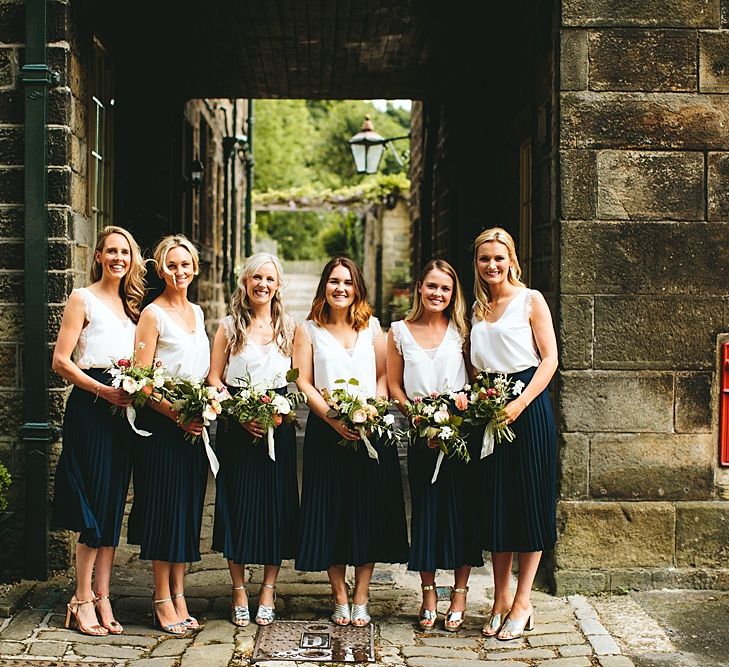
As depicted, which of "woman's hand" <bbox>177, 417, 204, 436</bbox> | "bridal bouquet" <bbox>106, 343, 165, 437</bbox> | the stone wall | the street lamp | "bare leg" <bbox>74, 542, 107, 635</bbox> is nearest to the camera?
"bridal bouquet" <bbox>106, 343, 165, 437</bbox>

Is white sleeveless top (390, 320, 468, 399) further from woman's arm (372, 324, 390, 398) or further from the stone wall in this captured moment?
the stone wall

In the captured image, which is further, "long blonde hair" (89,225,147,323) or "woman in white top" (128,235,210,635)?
"long blonde hair" (89,225,147,323)

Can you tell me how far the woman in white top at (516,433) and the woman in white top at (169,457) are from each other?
1362mm

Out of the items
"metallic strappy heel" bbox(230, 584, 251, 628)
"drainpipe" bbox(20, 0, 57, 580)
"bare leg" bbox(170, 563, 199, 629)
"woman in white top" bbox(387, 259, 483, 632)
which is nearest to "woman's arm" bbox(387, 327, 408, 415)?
"woman in white top" bbox(387, 259, 483, 632)

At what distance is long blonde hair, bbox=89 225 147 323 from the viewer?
4.88 m

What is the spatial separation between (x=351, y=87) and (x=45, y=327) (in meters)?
5.76

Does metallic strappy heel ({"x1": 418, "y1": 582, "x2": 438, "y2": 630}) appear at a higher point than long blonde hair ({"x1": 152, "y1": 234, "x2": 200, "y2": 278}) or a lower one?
lower

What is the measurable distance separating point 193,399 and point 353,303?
2.97 ft

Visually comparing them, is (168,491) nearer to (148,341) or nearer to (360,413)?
(148,341)

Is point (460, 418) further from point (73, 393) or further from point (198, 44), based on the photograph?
point (198, 44)

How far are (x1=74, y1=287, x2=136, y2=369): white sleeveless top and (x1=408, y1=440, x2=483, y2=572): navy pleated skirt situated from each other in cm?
151

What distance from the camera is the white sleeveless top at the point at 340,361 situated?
4.77m

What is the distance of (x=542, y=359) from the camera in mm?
4773

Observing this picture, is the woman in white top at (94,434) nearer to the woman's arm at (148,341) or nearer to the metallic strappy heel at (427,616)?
the woman's arm at (148,341)
